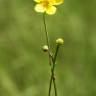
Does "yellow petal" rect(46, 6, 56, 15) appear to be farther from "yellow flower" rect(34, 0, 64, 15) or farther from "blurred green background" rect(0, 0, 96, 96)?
"blurred green background" rect(0, 0, 96, 96)

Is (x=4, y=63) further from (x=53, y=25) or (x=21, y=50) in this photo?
(x=53, y=25)

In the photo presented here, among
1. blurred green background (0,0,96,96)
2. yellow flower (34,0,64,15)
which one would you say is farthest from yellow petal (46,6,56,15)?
blurred green background (0,0,96,96)

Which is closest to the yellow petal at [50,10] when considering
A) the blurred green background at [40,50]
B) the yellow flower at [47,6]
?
the yellow flower at [47,6]

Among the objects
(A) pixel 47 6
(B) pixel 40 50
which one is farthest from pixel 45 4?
(B) pixel 40 50

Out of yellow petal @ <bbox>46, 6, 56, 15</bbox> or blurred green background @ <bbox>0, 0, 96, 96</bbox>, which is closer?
yellow petal @ <bbox>46, 6, 56, 15</bbox>

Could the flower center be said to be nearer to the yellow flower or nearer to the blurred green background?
the yellow flower

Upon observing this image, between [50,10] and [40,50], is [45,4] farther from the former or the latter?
[40,50]

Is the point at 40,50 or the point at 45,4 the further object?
the point at 40,50

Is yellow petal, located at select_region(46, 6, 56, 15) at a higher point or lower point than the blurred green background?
higher
